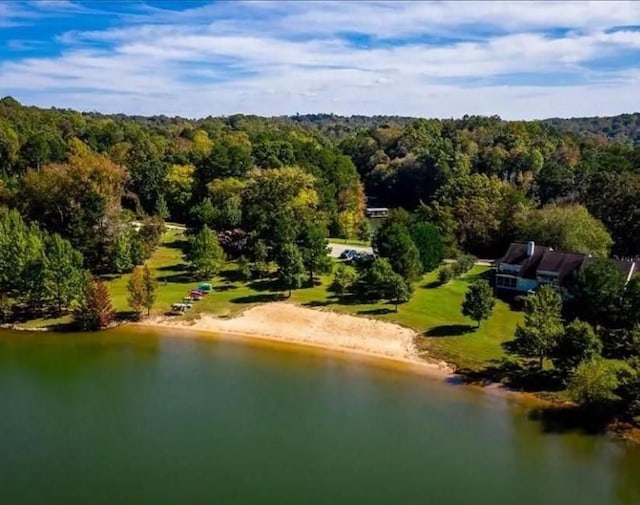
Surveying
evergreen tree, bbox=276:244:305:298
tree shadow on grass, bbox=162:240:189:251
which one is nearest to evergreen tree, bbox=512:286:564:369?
evergreen tree, bbox=276:244:305:298

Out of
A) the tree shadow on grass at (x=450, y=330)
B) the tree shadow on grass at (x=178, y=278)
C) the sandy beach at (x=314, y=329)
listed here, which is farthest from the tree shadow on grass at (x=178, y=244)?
the tree shadow on grass at (x=450, y=330)

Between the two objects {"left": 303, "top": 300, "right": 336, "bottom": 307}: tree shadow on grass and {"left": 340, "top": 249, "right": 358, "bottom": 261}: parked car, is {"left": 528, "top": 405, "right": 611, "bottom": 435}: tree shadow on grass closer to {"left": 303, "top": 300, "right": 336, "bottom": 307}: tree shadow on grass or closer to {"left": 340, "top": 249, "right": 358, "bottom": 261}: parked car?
{"left": 303, "top": 300, "right": 336, "bottom": 307}: tree shadow on grass

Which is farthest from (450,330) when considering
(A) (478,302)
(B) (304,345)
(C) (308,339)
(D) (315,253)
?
(D) (315,253)

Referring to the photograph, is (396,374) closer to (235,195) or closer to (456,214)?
Answer: (456,214)

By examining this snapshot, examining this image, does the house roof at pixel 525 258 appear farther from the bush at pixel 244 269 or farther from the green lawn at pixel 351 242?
the green lawn at pixel 351 242

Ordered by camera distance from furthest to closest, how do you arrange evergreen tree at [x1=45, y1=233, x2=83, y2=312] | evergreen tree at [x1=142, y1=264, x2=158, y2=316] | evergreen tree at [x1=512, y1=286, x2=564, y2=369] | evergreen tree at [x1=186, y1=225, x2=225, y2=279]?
1. evergreen tree at [x1=186, y1=225, x2=225, y2=279]
2. evergreen tree at [x1=142, y1=264, x2=158, y2=316]
3. evergreen tree at [x1=45, y1=233, x2=83, y2=312]
4. evergreen tree at [x1=512, y1=286, x2=564, y2=369]

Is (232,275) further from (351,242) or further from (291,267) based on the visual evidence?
(351,242)
